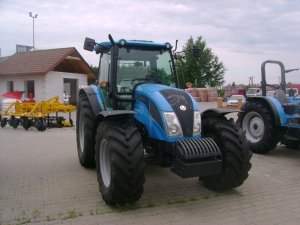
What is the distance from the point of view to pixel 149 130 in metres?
4.75

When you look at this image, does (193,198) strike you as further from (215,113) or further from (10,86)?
(10,86)

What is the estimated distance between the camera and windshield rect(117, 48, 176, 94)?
18.0 ft

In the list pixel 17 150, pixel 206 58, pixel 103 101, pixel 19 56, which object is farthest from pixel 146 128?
pixel 206 58

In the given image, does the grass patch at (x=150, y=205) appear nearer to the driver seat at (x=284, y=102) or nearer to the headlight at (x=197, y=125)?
the headlight at (x=197, y=125)

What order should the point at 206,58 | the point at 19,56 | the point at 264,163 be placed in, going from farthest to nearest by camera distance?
the point at 206,58 → the point at 19,56 → the point at 264,163

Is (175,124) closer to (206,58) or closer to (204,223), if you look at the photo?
(204,223)

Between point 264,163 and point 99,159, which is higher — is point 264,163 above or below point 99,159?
below

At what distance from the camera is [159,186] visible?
5250mm

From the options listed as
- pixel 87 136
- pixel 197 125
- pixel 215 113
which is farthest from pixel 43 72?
pixel 197 125

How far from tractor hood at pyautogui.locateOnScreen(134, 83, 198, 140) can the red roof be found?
20054 mm

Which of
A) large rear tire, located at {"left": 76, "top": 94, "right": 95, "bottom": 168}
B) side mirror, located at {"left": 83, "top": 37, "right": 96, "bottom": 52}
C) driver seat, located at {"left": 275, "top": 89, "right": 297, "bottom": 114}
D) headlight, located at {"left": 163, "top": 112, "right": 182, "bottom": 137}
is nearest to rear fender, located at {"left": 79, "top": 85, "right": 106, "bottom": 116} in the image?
large rear tire, located at {"left": 76, "top": 94, "right": 95, "bottom": 168}

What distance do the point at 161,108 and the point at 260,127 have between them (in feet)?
14.3

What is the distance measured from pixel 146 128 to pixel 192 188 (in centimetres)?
119

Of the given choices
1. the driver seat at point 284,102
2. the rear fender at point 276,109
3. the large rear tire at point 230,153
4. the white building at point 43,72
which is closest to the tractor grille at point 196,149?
the large rear tire at point 230,153
